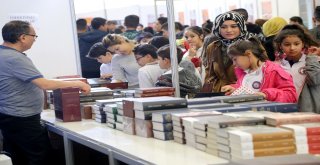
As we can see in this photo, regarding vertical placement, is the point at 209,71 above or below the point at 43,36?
below

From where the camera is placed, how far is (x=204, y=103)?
3.58 meters

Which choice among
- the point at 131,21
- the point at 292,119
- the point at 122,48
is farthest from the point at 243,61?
the point at 131,21

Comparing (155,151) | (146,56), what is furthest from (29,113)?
(155,151)

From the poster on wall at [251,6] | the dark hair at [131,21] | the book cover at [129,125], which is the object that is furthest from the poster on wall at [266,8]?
the book cover at [129,125]

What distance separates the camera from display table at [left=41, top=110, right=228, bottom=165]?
2717 millimetres

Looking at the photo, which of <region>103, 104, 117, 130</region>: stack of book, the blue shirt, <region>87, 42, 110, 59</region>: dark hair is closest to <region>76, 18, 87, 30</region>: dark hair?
<region>87, 42, 110, 59</region>: dark hair

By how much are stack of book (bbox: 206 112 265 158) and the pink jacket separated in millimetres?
999

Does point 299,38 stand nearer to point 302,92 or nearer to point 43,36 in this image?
point 302,92

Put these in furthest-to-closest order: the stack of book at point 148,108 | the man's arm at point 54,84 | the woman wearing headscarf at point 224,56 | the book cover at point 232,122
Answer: the woman wearing headscarf at point 224,56
the man's arm at point 54,84
the stack of book at point 148,108
the book cover at point 232,122

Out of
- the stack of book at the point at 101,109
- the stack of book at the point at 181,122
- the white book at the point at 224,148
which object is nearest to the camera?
the white book at the point at 224,148

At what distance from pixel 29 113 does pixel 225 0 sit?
411 inches

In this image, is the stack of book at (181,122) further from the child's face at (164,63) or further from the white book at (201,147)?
the child's face at (164,63)

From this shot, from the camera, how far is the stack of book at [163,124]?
10.4ft

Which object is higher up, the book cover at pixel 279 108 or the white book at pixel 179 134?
the book cover at pixel 279 108
